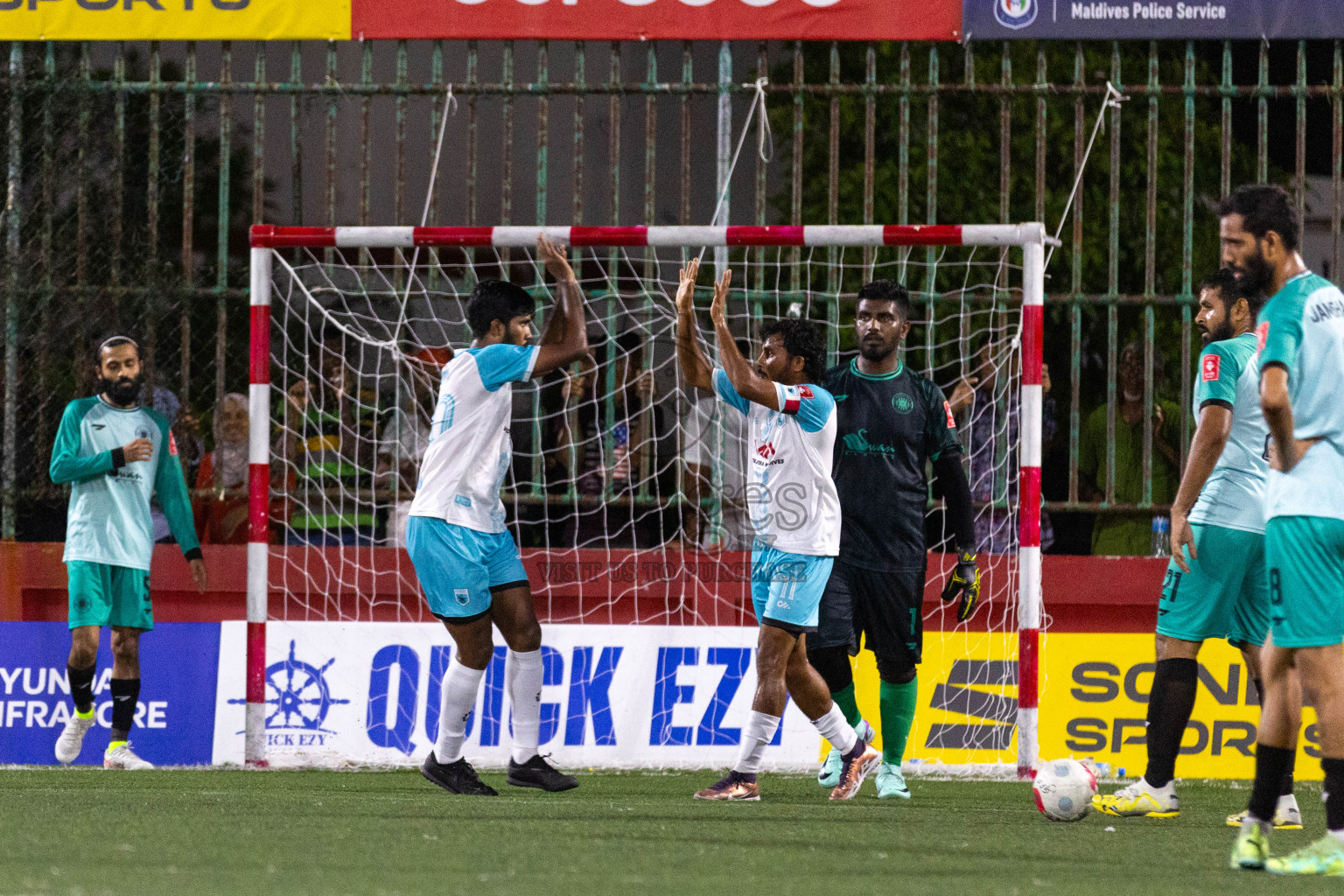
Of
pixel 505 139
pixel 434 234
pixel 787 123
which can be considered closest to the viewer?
pixel 434 234

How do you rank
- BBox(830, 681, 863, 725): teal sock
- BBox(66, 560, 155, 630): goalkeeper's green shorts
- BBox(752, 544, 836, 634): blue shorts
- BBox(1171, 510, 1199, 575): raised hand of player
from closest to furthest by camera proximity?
BBox(1171, 510, 1199, 575): raised hand of player, BBox(752, 544, 836, 634): blue shorts, BBox(830, 681, 863, 725): teal sock, BBox(66, 560, 155, 630): goalkeeper's green shorts

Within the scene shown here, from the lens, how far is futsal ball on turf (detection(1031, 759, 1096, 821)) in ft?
19.2

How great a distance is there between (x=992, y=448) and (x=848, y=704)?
2297mm

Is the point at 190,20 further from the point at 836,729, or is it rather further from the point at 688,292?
the point at 836,729

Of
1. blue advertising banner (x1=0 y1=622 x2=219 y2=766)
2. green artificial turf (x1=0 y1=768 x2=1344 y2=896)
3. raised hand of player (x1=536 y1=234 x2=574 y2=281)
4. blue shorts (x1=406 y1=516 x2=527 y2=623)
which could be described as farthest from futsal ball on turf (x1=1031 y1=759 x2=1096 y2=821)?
blue advertising banner (x1=0 y1=622 x2=219 y2=766)

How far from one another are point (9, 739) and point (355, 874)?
16.5 ft

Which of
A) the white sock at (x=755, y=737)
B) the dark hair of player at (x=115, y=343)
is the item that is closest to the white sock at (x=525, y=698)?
the white sock at (x=755, y=737)

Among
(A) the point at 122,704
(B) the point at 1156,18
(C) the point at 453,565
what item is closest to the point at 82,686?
(A) the point at 122,704

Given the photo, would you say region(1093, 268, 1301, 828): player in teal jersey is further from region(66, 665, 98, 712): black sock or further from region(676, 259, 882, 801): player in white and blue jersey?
region(66, 665, 98, 712): black sock

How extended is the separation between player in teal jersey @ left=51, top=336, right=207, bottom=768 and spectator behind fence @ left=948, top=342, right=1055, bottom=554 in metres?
4.18

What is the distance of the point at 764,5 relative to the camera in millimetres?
9156

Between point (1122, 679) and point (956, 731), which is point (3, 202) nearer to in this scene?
point (956, 731)

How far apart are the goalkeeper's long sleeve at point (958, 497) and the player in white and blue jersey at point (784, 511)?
0.64m

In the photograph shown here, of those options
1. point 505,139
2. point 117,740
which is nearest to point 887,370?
point 505,139
